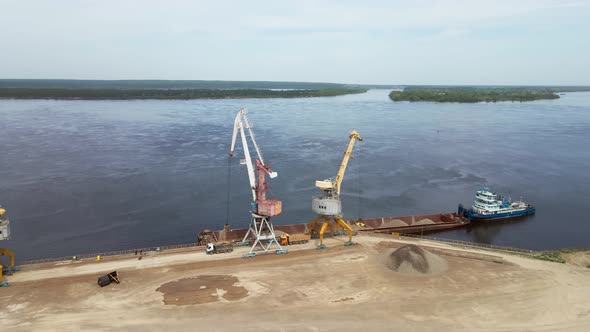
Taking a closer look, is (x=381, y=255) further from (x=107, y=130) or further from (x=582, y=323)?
(x=107, y=130)

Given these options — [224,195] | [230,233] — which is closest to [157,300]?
[230,233]

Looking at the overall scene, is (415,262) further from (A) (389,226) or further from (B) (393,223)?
(B) (393,223)

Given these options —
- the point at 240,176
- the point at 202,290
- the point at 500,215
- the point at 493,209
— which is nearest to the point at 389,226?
the point at 493,209

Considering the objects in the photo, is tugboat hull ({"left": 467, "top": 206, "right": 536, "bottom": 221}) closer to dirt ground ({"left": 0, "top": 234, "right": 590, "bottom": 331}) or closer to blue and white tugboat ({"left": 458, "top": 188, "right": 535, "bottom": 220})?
blue and white tugboat ({"left": 458, "top": 188, "right": 535, "bottom": 220})

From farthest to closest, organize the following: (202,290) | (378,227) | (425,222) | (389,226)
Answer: (425,222)
(389,226)
(378,227)
(202,290)

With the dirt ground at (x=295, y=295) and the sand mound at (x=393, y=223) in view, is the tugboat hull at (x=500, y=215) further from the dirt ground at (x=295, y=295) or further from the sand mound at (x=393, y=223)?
the dirt ground at (x=295, y=295)
